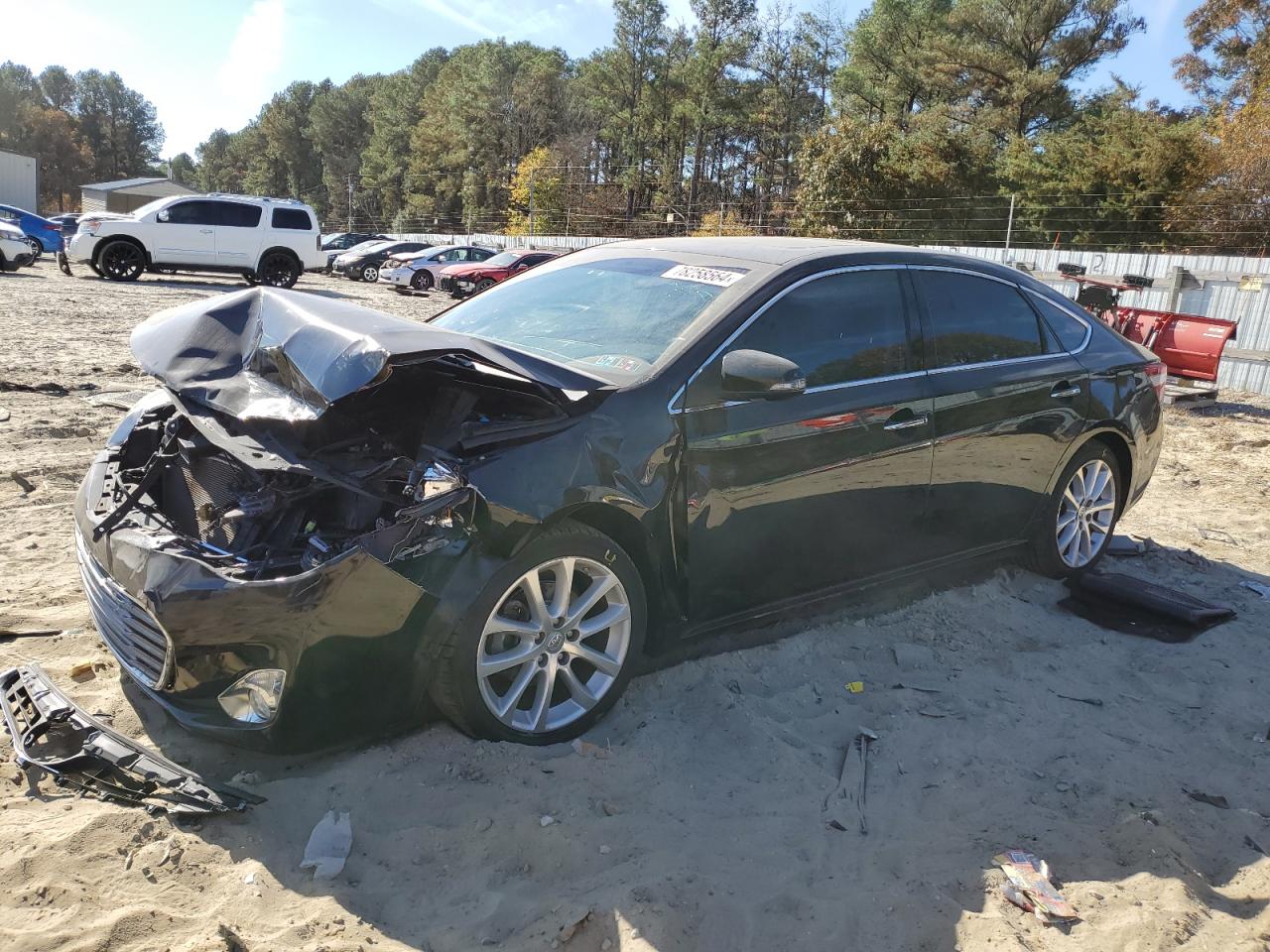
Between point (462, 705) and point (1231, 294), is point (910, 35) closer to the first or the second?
point (1231, 294)

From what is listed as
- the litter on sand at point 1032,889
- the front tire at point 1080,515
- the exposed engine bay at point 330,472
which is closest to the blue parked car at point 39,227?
the exposed engine bay at point 330,472

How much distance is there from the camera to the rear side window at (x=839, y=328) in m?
3.59

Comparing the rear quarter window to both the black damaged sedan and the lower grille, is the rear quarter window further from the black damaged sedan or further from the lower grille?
the lower grille

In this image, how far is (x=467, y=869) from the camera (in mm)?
2516

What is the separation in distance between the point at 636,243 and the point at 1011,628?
258cm

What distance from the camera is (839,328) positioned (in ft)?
12.5

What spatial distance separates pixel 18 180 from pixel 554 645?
7192 cm

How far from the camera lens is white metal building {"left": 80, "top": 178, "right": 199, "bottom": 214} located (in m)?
67.7

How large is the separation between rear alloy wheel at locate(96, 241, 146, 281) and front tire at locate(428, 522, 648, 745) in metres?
21.3

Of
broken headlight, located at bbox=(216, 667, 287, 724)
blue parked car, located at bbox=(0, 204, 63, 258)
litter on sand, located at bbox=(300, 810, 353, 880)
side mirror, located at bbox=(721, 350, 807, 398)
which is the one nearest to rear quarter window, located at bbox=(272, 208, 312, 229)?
blue parked car, located at bbox=(0, 204, 63, 258)

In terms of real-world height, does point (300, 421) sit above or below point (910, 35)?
below

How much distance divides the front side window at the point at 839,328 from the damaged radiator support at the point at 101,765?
7.34ft

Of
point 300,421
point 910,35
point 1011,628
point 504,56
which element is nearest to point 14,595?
point 300,421

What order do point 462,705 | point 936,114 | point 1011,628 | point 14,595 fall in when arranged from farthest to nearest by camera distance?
point 936,114, point 1011,628, point 14,595, point 462,705
